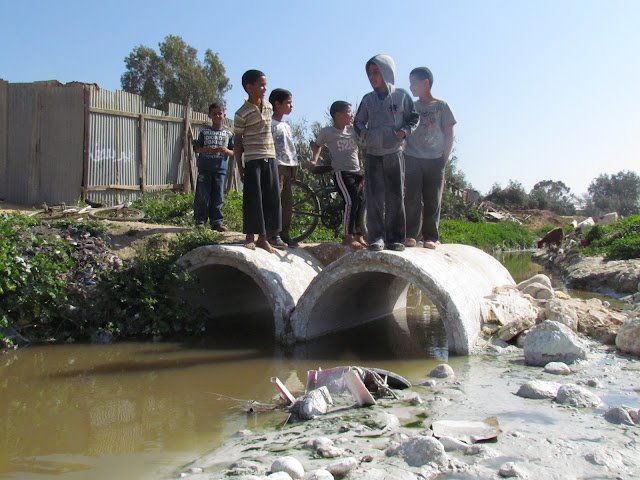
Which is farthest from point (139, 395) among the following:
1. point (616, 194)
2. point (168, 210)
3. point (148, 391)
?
point (616, 194)

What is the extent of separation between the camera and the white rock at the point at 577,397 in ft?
15.5

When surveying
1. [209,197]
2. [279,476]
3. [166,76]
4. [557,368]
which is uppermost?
[166,76]

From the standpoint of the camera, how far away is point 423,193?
26.3 ft

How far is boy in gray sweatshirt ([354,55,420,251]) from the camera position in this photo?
710 cm

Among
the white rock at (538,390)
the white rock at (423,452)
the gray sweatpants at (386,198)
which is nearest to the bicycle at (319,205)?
the gray sweatpants at (386,198)

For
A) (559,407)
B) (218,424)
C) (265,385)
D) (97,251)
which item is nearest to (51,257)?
(97,251)

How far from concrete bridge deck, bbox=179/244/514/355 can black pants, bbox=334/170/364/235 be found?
2.02 feet

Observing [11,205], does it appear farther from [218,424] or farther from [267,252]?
[218,424]

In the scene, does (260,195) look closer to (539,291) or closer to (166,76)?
(539,291)

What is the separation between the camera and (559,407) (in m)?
4.69

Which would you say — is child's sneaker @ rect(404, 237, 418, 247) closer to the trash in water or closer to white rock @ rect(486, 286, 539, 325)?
white rock @ rect(486, 286, 539, 325)

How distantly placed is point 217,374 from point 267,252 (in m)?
1.96

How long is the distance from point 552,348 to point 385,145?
8.22 ft

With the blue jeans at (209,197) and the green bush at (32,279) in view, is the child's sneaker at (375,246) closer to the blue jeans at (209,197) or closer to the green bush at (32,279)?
the blue jeans at (209,197)
